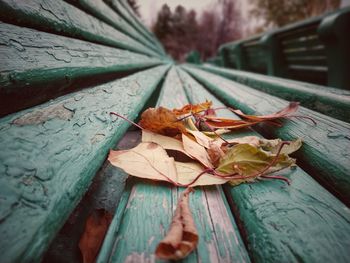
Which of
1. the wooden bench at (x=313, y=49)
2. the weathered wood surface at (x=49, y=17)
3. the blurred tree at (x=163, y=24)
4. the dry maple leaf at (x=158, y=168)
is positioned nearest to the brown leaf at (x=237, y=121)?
the dry maple leaf at (x=158, y=168)

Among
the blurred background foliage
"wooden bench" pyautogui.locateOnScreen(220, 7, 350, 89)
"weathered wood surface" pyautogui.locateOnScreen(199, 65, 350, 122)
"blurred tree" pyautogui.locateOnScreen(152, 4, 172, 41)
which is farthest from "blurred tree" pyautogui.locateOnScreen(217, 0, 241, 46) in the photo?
"weathered wood surface" pyautogui.locateOnScreen(199, 65, 350, 122)

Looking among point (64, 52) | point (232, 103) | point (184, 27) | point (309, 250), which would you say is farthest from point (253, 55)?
point (184, 27)

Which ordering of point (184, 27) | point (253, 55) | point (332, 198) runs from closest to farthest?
point (332, 198) → point (253, 55) → point (184, 27)

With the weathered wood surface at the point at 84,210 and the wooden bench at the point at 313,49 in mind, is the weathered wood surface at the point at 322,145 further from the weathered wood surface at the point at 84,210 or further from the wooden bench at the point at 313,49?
the wooden bench at the point at 313,49

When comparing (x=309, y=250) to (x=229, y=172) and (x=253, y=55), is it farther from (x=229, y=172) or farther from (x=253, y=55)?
(x=253, y=55)

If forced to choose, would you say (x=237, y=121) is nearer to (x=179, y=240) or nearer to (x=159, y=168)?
(x=159, y=168)

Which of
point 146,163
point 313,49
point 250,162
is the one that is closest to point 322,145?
point 250,162

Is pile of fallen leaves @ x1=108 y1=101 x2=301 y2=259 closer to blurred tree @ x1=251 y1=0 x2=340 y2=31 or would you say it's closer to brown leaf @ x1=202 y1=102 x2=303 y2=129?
brown leaf @ x1=202 y1=102 x2=303 y2=129
